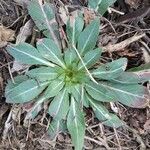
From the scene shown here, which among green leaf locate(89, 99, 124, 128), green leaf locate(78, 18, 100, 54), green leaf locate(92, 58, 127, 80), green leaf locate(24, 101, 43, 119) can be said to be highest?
green leaf locate(78, 18, 100, 54)

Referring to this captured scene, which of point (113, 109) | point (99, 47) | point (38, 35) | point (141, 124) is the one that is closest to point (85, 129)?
point (113, 109)

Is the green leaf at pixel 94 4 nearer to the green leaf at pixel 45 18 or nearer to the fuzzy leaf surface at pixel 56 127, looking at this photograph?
the green leaf at pixel 45 18

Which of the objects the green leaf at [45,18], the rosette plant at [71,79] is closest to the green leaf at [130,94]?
the rosette plant at [71,79]

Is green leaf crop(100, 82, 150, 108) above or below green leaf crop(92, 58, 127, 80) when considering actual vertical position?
below

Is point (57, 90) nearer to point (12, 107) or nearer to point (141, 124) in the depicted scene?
point (12, 107)

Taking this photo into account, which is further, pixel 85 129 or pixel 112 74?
pixel 85 129

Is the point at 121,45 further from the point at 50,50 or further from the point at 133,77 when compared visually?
the point at 50,50

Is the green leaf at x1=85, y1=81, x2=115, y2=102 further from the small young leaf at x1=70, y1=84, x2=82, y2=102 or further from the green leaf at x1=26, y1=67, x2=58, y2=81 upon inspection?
the green leaf at x1=26, y1=67, x2=58, y2=81

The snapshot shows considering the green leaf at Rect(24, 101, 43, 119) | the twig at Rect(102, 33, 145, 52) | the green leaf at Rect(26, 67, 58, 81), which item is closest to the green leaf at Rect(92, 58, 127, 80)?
the twig at Rect(102, 33, 145, 52)
